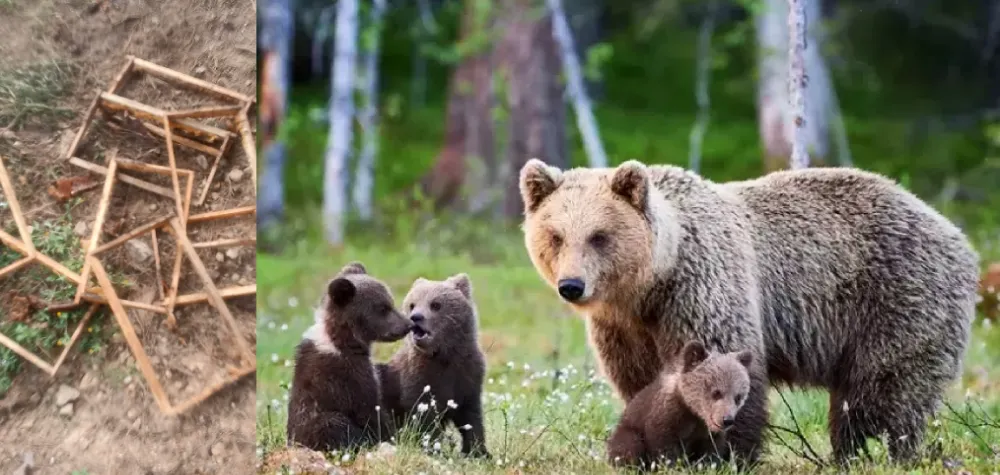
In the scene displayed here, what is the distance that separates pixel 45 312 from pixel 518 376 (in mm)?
2643

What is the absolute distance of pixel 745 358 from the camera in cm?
454

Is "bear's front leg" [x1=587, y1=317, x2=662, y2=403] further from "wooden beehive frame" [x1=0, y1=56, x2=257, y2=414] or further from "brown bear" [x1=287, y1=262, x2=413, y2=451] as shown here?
"wooden beehive frame" [x1=0, y1=56, x2=257, y2=414]

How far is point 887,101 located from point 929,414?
6.24m

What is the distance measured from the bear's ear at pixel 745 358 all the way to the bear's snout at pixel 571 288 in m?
0.65

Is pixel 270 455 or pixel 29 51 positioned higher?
pixel 29 51

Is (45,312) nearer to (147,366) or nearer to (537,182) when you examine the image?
(147,366)

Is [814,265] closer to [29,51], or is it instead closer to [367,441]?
[367,441]

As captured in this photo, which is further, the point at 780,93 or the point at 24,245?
the point at 780,93

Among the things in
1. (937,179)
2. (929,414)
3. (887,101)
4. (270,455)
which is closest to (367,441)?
(270,455)

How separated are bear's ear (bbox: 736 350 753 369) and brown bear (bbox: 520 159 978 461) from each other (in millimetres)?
99

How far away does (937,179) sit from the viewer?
30.1 ft

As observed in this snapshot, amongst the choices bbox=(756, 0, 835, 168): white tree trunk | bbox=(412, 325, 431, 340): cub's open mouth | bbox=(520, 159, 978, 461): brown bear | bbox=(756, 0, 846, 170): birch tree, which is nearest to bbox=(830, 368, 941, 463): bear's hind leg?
bbox=(520, 159, 978, 461): brown bear

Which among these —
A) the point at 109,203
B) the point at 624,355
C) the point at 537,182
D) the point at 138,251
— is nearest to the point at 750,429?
the point at 624,355

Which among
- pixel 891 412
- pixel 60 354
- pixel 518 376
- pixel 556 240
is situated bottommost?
pixel 518 376
